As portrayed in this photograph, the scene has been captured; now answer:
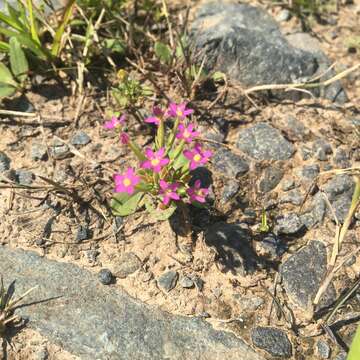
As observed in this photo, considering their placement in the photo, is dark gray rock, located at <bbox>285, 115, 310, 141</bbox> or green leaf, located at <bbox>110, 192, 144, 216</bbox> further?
dark gray rock, located at <bbox>285, 115, 310, 141</bbox>

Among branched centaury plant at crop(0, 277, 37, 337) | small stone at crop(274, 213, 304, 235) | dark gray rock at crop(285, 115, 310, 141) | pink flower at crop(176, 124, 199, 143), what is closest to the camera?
branched centaury plant at crop(0, 277, 37, 337)

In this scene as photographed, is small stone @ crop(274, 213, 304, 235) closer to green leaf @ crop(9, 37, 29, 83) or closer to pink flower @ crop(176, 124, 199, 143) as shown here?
pink flower @ crop(176, 124, 199, 143)

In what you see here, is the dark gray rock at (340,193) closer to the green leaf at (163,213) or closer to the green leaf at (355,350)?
the green leaf at (355,350)

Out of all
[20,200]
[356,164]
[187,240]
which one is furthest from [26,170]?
[356,164]

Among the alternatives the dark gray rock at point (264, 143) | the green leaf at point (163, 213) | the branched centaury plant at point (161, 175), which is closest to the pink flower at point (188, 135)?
the branched centaury plant at point (161, 175)

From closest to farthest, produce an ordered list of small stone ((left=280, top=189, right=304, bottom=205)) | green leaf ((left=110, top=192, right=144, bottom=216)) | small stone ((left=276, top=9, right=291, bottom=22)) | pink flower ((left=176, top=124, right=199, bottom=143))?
pink flower ((left=176, top=124, right=199, bottom=143)) < green leaf ((left=110, top=192, right=144, bottom=216)) < small stone ((left=280, top=189, right=304, bottom=205)) < small stone ((left=276, top=9, right=291, bottom=22))

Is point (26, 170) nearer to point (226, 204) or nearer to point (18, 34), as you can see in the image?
point (18, 34)

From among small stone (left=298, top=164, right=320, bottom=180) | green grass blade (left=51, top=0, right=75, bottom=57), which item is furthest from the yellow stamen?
green grass blade (left=51, top=0, right=75, bottom=57)
